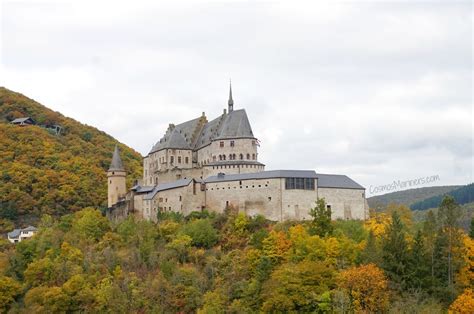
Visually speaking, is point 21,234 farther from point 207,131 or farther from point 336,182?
point 336,182

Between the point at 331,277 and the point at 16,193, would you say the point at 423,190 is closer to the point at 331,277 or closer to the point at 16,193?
the point at 16,193

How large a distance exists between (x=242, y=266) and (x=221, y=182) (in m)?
10.8

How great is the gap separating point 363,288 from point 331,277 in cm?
381

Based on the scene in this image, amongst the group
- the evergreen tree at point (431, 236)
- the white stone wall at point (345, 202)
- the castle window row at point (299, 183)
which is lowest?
the evergreen tree at point (431, 236)

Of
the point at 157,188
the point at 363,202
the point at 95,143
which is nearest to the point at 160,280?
the point at 157,188

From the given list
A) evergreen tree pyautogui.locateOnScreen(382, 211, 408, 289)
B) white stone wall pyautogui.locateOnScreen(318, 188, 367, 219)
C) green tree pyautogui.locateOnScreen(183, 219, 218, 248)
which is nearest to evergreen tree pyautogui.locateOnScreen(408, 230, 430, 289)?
evergreen tree pyautogui.locateOnScreen(382, 211, 408, 289)

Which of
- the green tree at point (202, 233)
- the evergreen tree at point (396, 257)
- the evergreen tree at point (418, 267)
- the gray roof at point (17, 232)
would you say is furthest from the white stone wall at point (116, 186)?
the evergreen tree at point (418, 267)

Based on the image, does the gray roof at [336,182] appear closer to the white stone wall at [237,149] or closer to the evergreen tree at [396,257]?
the white stone wall at [237,149]

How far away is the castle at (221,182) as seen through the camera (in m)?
73.2

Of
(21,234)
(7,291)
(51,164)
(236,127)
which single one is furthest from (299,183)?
(51,164)

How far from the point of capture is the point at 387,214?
7881 centimetres

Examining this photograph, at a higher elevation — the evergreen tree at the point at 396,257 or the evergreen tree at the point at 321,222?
the evergreen tree at the point at 321,222

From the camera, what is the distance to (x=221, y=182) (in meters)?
75.8

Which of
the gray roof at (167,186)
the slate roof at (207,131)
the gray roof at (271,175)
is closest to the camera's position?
the gray roof at (271,175)
